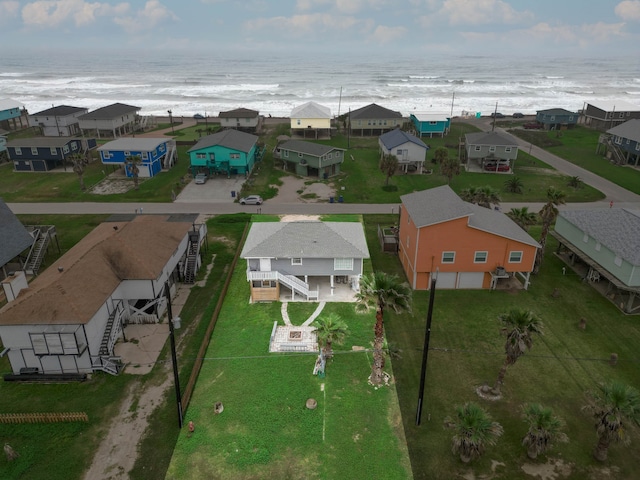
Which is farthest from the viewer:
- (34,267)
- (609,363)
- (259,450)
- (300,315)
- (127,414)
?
(34,267)

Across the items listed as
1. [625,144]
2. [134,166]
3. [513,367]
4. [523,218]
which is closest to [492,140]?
[625,144]

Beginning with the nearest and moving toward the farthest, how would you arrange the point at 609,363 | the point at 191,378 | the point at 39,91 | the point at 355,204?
the point at 191,378
the point at 609,363
the point at 355,204
the point at 39,91

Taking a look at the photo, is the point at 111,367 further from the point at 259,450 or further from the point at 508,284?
the point at 508,284

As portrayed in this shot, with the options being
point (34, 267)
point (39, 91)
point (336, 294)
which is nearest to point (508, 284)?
point (336, 294)

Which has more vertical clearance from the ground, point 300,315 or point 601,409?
point 601,409

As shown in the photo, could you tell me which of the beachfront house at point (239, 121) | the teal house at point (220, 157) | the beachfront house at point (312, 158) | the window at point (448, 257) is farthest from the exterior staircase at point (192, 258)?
the beachfront house at point (239, 121)

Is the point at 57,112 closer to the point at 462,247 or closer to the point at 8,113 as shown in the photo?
the point at 8,113

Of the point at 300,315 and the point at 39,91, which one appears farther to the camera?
the point at 39,91

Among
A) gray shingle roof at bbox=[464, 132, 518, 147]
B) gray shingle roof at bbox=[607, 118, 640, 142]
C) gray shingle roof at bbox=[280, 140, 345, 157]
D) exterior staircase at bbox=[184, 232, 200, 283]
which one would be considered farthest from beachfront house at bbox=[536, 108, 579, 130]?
exterior staircase at bbox=[184, 232, 200, 283]

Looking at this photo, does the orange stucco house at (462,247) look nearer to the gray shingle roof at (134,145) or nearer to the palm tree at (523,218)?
the palm tree at (523,218)
